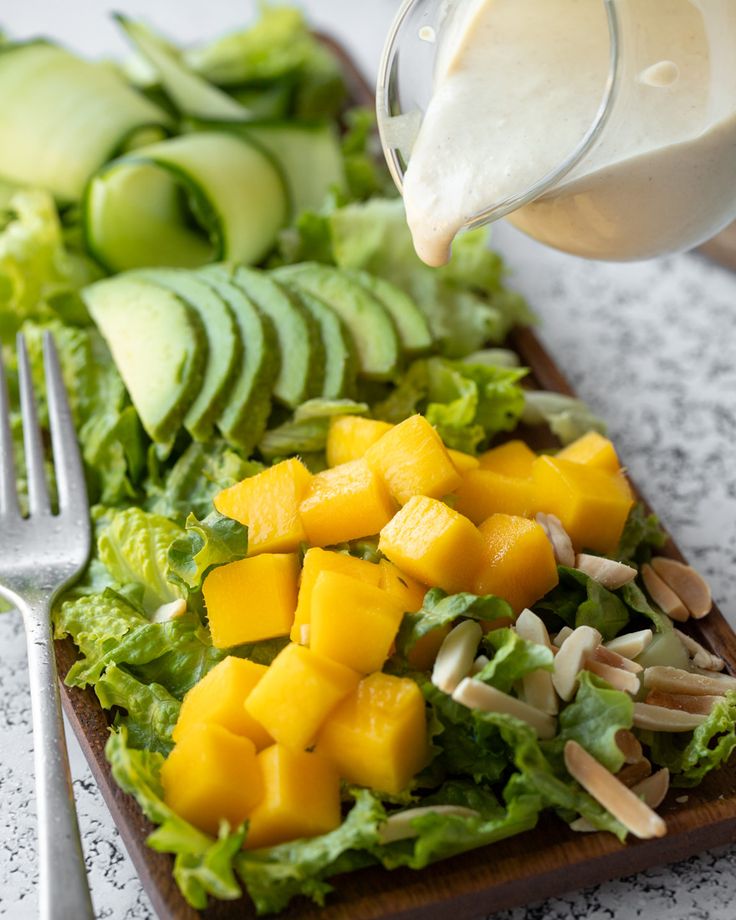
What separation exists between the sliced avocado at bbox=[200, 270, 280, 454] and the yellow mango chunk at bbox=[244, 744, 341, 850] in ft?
2.51

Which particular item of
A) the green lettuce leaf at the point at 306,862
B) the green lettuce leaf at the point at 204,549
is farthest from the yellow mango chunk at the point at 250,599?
the green lettuce leaf at the point at 306,862

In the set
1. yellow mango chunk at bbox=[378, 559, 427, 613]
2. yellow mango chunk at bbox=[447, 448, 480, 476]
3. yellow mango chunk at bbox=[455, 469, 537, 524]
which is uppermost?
yellow mango chunk at bbox=[447, 448, 480, 476]

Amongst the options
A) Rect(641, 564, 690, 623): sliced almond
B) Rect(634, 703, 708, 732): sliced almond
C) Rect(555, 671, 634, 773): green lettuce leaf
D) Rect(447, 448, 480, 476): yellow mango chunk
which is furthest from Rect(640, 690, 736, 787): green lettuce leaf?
Rect(447, 448, 480, 476): yellow mango chunk

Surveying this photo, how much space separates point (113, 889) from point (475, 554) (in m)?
0.72

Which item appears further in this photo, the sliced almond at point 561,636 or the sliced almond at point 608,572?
the sliced almond at point 608,572

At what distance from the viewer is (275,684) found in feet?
4.93

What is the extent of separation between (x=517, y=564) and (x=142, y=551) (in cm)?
65

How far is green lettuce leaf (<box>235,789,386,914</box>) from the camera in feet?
4.65

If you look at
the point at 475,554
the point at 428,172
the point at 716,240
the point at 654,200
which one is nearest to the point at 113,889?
the point at 475,554

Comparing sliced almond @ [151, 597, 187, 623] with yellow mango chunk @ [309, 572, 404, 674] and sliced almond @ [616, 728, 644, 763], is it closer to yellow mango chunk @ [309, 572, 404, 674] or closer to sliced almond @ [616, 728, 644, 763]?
yellow mango chunk @ [309, 572, 404, 674]

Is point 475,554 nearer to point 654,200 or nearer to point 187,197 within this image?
point 654,200

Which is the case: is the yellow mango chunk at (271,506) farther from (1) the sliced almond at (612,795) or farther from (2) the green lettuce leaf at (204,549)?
(1) the sliced almond at (612,795)

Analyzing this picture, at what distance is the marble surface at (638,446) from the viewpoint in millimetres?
1598

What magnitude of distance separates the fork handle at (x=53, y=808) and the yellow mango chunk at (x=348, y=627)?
383 millimetres
